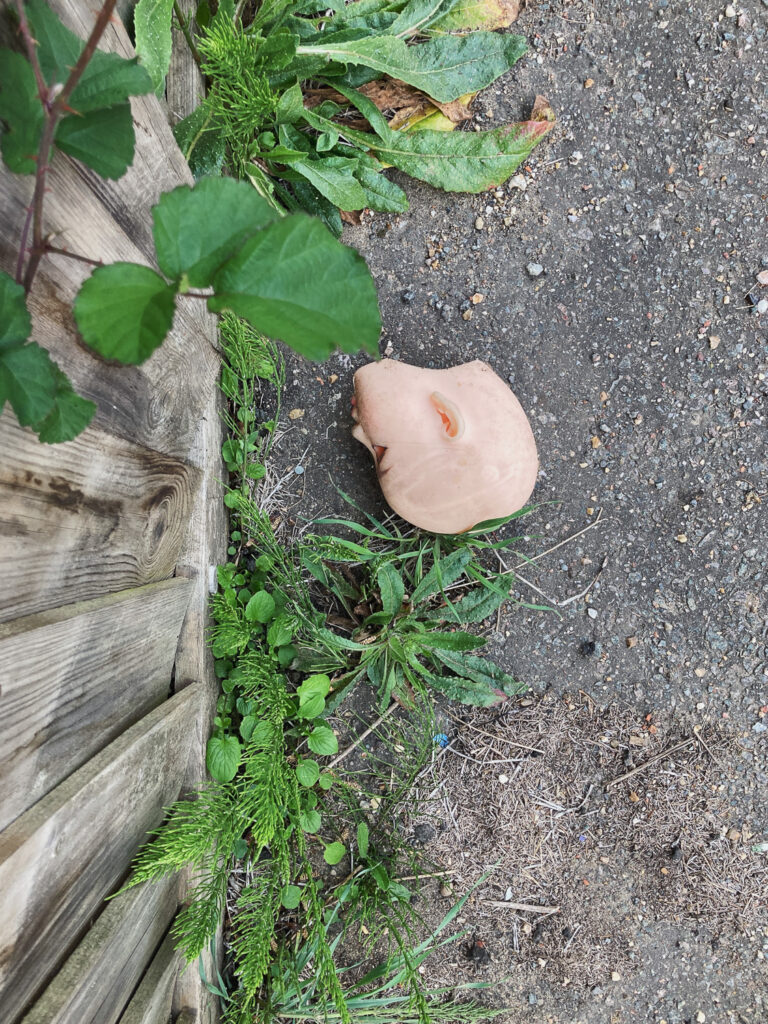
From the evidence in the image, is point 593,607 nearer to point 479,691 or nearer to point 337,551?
point 479,691

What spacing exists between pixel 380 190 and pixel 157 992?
1950 millimetres

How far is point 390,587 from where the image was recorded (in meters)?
1.83

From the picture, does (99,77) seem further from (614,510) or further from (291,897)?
(291,897)

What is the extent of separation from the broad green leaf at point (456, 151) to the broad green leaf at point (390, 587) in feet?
3.39

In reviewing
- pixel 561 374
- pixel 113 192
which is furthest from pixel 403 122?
pixel 113 192

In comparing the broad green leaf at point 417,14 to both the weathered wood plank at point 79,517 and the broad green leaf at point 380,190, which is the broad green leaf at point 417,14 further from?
the weathered wood plank at point 79,517

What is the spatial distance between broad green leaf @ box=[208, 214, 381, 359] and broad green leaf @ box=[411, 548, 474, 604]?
1208 millimetres

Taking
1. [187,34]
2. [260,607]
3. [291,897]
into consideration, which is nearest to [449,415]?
[260,607]

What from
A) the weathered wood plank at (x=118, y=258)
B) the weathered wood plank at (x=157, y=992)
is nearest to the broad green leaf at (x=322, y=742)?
the weathered wood plank at (x=157, y=992)

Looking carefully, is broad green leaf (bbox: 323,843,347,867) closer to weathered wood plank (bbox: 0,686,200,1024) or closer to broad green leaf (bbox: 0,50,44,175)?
weathered wood plank (bbox: 0,686,200,1024)

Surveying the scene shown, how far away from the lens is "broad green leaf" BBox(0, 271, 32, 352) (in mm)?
766

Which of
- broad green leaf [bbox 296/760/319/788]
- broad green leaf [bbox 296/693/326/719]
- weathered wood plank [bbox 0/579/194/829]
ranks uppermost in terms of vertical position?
weathered wood plank [bbox 0/579/194/829]

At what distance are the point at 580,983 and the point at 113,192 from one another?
87.2 inches

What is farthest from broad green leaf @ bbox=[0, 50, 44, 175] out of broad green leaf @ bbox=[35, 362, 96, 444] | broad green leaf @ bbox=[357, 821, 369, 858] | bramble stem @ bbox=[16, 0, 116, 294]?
broad green leaf @ bbox=[357, 821, 369, 858]
